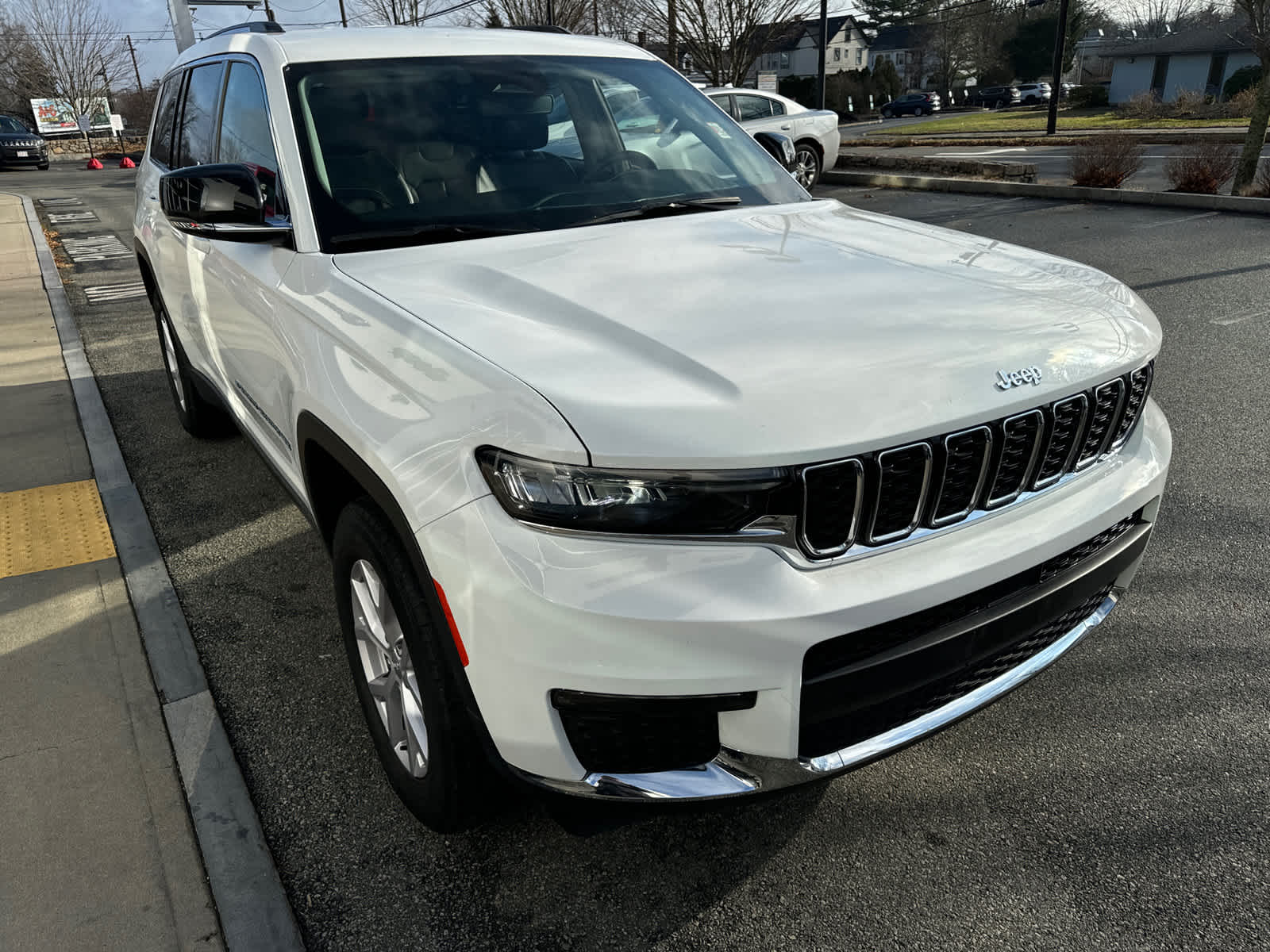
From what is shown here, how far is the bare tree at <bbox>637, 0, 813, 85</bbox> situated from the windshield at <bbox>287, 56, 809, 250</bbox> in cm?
2037

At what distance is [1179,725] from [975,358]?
4.93 feet

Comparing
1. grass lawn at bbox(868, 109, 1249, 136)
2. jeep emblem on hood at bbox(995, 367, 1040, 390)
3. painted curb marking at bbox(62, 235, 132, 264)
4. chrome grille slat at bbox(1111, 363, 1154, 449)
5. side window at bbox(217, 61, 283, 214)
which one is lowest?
painted curb marking at bbox(62, 235, 132, 264)

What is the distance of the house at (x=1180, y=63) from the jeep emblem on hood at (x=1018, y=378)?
187 ft

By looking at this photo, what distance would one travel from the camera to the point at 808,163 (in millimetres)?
14445

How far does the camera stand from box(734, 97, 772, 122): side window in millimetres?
13945

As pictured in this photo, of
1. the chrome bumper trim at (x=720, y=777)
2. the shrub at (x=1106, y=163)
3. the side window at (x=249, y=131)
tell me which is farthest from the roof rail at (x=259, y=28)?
the shrub at (x=1106, y=163)

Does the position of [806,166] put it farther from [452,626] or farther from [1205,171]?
[452,626]

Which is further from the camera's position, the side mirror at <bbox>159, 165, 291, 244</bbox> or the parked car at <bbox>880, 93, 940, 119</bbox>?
the parked car at <bbox>880, 93, 940, 119</bbox>

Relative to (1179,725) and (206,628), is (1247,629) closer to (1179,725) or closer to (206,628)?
(1179,725)

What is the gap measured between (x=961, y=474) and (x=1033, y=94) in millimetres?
59439

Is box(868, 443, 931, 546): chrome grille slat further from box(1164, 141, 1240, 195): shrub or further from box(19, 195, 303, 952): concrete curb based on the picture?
box(1164, 141, 1240, 195): shrub

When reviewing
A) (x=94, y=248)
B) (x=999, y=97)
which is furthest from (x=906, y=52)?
(x=94, y=248)

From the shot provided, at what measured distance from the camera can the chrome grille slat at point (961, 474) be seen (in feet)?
5.94

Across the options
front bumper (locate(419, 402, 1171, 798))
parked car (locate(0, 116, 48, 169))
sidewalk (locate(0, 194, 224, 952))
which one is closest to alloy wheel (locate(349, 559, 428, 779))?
front bumper (locate(419, 402, 1171, 798))
